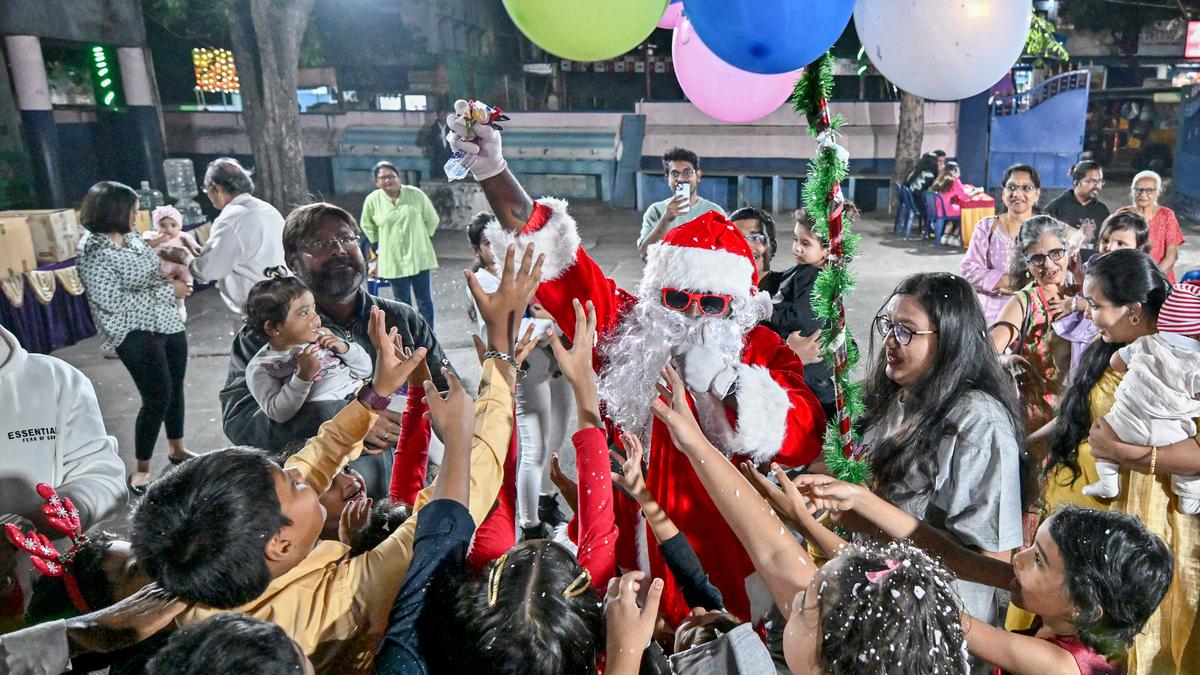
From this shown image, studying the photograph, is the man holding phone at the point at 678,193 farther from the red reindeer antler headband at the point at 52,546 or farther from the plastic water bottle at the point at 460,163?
the red reindeer antler headband at the point at 52,546

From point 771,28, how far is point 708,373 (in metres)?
0.97

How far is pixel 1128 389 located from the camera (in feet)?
7.30

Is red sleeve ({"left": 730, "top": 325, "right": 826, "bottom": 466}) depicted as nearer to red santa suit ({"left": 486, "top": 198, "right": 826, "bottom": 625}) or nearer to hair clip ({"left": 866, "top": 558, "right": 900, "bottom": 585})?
red santa suit ({"left": 486, "top": 198, "right": 826, "bottom": 625})

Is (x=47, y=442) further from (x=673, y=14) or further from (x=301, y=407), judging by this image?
(x=673, y=14)

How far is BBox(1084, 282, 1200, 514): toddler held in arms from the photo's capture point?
214 cm

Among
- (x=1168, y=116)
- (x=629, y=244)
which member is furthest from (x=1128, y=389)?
(x=1168, y=116)

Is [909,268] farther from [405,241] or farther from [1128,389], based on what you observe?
[1128,389]

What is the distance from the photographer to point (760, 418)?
2.18 m

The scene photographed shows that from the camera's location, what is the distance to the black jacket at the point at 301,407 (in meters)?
2.60

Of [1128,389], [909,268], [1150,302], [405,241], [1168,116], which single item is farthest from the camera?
[1168,116]

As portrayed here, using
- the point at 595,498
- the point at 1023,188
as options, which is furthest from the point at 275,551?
the point at 1023,188

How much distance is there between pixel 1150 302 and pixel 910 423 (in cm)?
108

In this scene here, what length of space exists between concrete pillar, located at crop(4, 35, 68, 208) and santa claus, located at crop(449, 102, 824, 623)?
1394 cm

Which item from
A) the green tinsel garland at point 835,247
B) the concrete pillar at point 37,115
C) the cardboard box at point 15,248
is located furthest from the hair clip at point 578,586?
the concrete pillar at point 37,115
